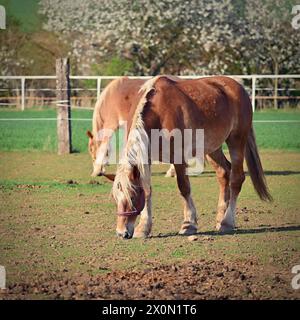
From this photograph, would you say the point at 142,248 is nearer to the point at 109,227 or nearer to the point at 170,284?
the point at 109,227

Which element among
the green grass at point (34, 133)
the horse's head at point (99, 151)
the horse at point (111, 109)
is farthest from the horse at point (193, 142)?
the green grass at point (34, 133)

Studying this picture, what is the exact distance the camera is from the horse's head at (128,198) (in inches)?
238

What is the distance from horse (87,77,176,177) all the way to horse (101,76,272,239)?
212 centimetres

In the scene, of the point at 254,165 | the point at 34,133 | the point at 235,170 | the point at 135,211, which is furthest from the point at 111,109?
the point at 34,133

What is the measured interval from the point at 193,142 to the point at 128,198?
3.88ft

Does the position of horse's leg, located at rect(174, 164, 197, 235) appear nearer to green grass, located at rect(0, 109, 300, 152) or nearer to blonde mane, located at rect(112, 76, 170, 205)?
blonde mane, located at rect(112, 76, 170, 205)

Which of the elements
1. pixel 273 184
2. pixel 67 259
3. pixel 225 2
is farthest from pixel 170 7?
pixel 67 259

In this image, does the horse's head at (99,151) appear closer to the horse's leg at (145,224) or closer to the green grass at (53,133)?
the horse's leg at (145,224)

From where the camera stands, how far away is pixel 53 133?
17.3 metres

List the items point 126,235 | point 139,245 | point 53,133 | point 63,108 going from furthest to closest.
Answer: point 53,133
point 63,108
point 139,245
point 126,235

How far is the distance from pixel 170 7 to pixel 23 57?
18.6 feet

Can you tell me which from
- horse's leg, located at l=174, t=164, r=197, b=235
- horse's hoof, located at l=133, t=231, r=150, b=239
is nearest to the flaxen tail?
horse's leg, located at l=174, t=164, r=197, b=235

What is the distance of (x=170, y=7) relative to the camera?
25.0m

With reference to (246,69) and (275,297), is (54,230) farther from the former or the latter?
(246,69)
